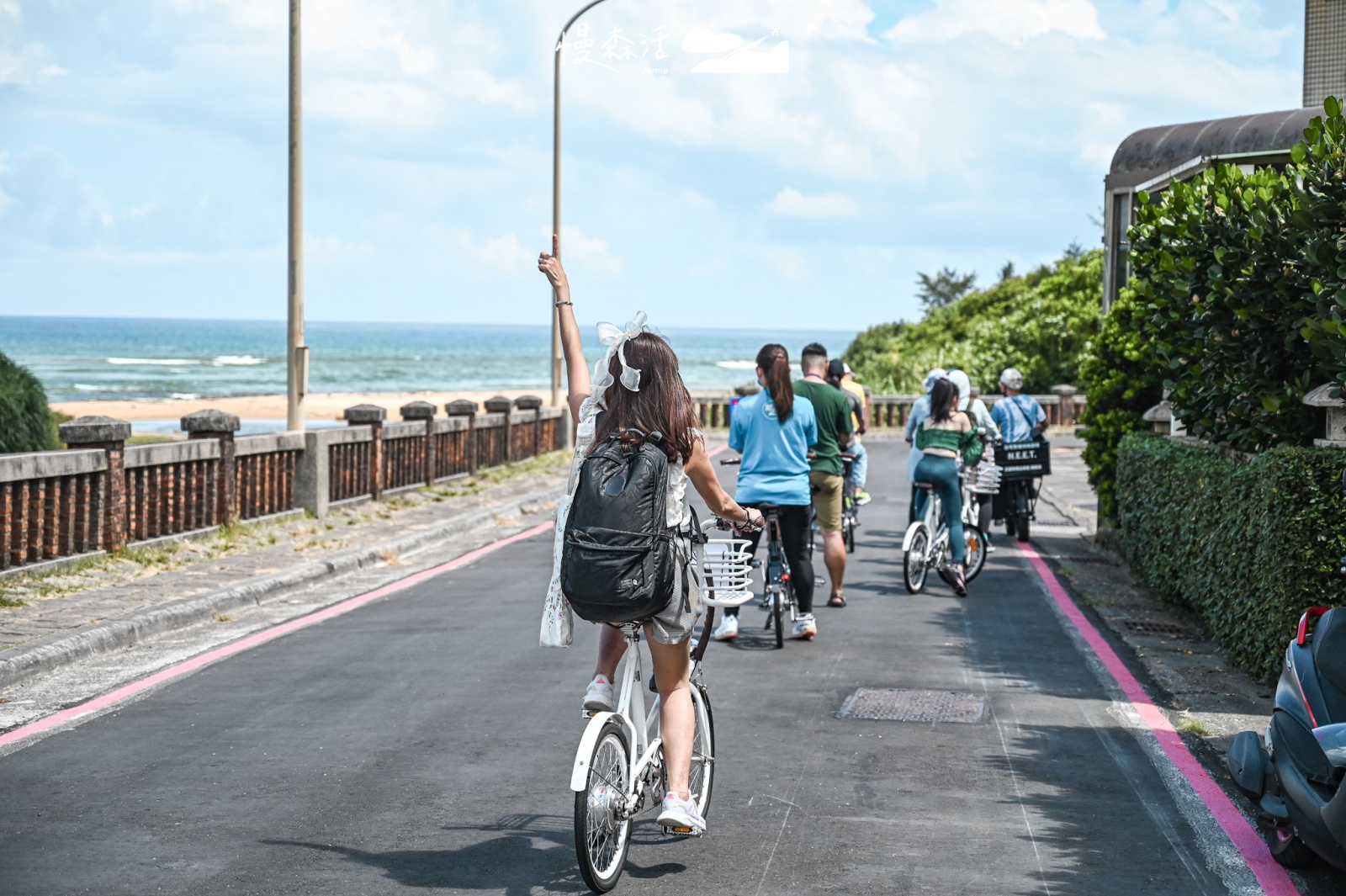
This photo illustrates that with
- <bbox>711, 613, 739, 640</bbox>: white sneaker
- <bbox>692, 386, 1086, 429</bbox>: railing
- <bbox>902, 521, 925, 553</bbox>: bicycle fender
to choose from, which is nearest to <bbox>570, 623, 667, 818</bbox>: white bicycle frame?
<bbox>711, 613, 739, 640</bbox>: white sneaker

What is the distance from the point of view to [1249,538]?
27.4 feet

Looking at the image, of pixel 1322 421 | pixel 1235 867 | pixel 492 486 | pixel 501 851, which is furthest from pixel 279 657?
pixel 492 486

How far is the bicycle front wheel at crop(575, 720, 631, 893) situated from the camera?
472 cm

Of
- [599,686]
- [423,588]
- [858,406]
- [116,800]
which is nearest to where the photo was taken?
[599,686]

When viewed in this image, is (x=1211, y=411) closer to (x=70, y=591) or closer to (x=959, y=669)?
(x=959, y=669)

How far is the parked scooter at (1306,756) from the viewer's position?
471 cm

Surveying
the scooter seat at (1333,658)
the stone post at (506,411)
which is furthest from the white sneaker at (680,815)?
the stone post at (506,411)


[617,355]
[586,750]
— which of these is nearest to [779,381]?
[617,355]

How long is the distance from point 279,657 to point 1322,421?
264 inches

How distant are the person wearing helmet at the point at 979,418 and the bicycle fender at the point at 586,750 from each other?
29.3ft

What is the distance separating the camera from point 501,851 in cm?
545

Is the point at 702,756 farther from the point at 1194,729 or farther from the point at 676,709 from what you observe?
the point at 1194,729

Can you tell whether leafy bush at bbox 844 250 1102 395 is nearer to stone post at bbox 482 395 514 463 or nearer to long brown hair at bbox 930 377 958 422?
stone post at bbox 482 395 514 463

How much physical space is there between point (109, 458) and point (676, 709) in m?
8.39
